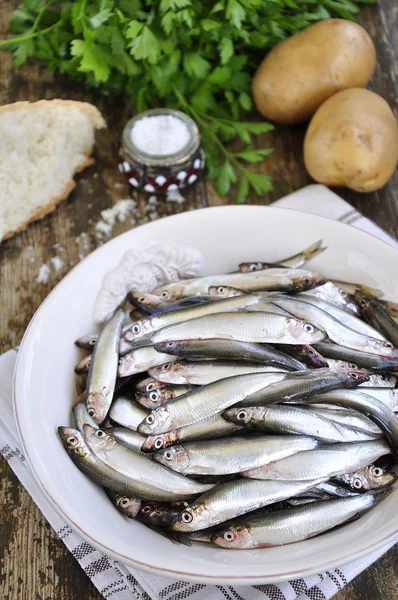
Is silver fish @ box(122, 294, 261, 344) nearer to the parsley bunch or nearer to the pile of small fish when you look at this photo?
the pile of small fish

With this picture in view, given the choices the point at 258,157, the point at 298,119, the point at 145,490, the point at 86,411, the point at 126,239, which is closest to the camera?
the point at 145,490

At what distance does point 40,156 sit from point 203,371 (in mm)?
1145

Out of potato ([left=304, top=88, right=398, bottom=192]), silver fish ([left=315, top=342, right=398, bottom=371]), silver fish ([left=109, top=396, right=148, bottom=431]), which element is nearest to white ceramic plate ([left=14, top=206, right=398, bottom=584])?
silver fish ([left=109, top=396, right=148, bottom=431])

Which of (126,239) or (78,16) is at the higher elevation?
(78,16)

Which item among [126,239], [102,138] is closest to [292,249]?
[126,239]

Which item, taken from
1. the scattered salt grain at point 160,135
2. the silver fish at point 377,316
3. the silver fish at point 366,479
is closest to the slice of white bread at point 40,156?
the scattered salt grain at point 160,135

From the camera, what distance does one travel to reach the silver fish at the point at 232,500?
4.18 feet

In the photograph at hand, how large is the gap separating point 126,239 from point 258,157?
0.69 metres

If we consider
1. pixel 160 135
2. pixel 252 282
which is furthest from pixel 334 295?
pixel 160 135

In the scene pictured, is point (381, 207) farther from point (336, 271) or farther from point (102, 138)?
point (102, 138)

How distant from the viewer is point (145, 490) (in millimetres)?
1337

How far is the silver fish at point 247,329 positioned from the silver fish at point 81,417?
227 mm

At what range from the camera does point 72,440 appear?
1402 millimetres

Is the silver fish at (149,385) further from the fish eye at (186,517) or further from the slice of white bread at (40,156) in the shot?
the slice of white bread at (40,156)
